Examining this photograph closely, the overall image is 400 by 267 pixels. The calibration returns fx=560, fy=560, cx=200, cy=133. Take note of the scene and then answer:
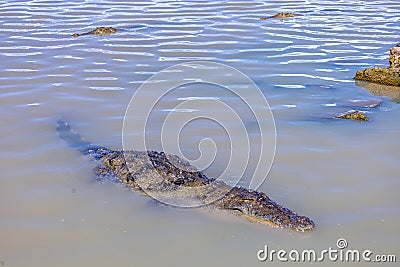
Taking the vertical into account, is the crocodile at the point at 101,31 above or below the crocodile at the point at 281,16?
above

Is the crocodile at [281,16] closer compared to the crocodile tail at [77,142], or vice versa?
the crocodile tail at [77,142]

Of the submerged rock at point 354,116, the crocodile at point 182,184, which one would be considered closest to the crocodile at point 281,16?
the submerged rock at point 354,116

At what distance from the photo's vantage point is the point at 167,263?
A: 3.83m

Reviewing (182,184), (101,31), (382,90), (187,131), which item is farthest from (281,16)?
(182,184)

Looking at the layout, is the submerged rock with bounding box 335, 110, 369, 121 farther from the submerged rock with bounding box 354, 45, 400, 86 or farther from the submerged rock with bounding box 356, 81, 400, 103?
the submerged rock with bounding box 354, 45, 400, 86

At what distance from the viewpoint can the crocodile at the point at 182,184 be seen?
413 centimetres

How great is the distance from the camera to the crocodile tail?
5.25 meters

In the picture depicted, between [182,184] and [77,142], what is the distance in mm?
1643

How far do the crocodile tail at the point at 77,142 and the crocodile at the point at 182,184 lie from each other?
0.11 feet

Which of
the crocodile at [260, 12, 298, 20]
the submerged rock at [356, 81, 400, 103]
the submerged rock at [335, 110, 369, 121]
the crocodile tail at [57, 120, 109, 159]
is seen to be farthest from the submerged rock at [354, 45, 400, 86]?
the crocodile tail at [57, 120, 109, 159]

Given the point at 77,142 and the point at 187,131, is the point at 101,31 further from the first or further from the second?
the point at 77,142

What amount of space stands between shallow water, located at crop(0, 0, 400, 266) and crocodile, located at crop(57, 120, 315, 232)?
0.28ft

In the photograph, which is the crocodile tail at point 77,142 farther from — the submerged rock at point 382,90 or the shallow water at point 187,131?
the submerged rock at point 382,90

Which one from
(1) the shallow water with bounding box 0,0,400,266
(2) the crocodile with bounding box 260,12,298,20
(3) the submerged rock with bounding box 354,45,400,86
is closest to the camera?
(1) the shallow water with bounding box 0,0,400,266
